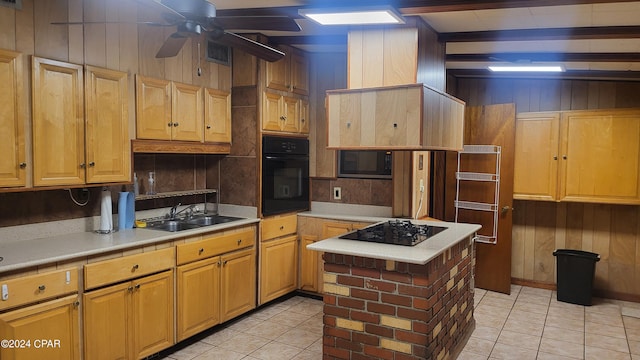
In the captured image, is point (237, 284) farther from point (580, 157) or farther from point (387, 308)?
point (580, 157)

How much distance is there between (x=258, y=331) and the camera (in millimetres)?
3889

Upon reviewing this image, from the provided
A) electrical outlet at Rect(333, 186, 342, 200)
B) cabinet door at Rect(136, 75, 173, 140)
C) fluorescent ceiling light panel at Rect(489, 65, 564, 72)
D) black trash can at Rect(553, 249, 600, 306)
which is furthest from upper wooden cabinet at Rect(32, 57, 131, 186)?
black trash can at Rect(553, 249, 600, 306)

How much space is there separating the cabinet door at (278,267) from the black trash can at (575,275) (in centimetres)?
277

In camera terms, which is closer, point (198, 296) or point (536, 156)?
point (198, 296)

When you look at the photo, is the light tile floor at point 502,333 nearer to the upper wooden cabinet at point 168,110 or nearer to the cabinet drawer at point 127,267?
the cabinet drawer at point 127,267

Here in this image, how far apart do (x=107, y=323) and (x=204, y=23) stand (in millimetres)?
1915

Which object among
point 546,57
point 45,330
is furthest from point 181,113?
point 546,57

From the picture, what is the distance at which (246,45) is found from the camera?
2.74 m

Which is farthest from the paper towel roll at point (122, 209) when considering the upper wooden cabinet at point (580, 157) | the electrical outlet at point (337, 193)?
the upper wooden cabinet at point (580, 157)

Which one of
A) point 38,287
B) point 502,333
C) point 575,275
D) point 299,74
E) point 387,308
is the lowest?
point 502,333

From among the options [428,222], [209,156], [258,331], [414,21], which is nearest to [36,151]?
[209,156]

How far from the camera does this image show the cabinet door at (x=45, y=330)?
239 centimetres

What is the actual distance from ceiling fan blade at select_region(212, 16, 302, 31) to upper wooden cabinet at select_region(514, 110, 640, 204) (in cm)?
349

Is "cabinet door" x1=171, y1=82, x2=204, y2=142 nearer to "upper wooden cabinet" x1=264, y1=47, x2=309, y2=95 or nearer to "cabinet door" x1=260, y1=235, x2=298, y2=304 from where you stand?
"upper wooden cabinet" x1=264, y1=47, x2=309, y2=95
